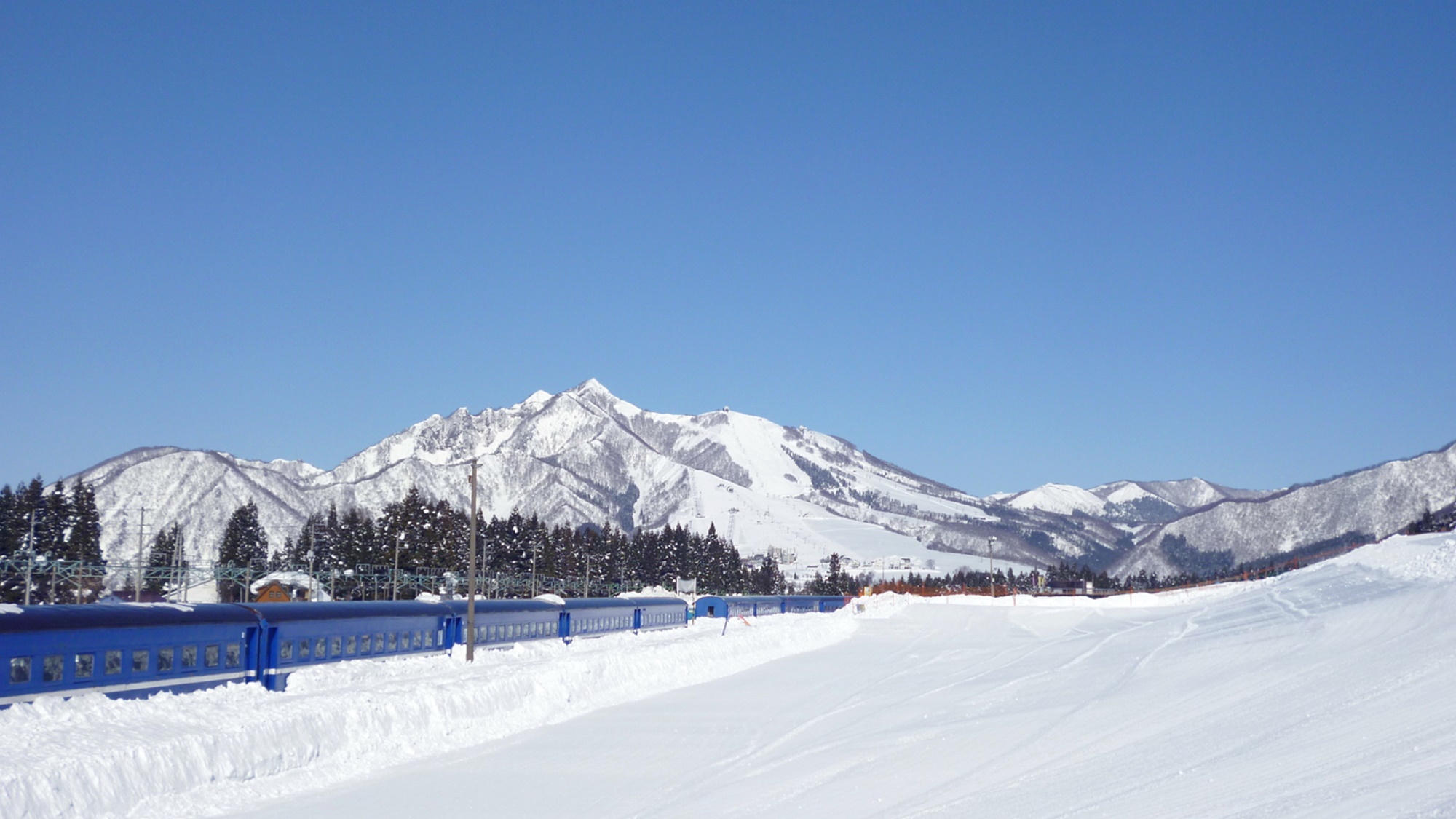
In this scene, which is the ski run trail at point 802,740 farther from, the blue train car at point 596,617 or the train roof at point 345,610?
the blue train car at point 596,617

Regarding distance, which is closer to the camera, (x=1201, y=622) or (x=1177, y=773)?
(x=1177, y=773)

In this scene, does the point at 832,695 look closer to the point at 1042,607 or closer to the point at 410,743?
the point at 410,743

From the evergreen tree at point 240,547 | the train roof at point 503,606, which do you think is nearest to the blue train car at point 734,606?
the train roof at point 503,606

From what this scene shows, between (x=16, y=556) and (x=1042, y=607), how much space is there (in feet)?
267

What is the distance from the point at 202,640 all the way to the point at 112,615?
3.37m

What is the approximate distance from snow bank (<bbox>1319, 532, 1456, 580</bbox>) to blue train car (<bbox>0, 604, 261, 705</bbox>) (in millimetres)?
43135

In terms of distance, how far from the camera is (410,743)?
77.6 feet

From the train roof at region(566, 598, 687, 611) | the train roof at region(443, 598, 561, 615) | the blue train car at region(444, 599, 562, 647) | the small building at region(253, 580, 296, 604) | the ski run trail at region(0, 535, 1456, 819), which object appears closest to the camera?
the ski run trail at region(0, 535, 1456, 819)

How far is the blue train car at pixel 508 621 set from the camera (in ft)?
157

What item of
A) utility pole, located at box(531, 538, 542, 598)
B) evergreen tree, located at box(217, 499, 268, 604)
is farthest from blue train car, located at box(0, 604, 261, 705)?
utility pole, located at box(531, 538, 542, 598)

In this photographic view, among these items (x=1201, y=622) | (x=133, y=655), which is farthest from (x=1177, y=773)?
(x=1201, y=622)

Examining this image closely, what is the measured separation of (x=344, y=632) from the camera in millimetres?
37906

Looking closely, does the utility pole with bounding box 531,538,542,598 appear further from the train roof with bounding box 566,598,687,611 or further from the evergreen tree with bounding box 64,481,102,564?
the evergreen tree with bounding box 64,481,102,564

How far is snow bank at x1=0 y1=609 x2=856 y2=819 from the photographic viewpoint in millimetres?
16797
